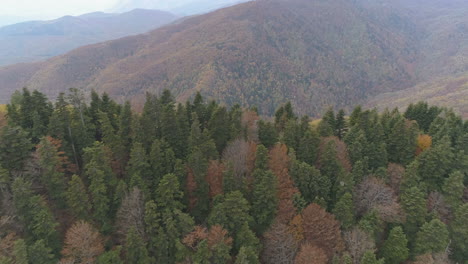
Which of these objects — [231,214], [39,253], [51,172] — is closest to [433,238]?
[231,214]

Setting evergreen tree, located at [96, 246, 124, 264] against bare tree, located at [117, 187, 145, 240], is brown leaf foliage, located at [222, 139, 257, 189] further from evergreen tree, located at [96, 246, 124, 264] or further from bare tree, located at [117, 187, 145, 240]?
evergreen tree, located at [96, 246, 124, 264]

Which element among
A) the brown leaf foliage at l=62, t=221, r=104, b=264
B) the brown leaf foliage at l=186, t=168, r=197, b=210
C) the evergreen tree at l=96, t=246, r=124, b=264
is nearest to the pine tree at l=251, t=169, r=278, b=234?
the brown leaf foliage at l=186, t=168, r=197, b=210

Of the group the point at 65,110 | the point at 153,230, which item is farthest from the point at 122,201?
the point at 65,110

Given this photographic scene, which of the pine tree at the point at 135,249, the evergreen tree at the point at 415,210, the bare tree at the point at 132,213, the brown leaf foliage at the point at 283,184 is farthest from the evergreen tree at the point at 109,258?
the evergreen tree at the point at 415,210

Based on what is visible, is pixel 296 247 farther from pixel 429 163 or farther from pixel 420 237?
pixel 429 163

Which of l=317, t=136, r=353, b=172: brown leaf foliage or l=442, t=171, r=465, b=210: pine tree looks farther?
l=317, t=136, r=353, b=172: brown leaf foliage

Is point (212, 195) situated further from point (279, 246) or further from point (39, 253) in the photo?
point (39, 253)
